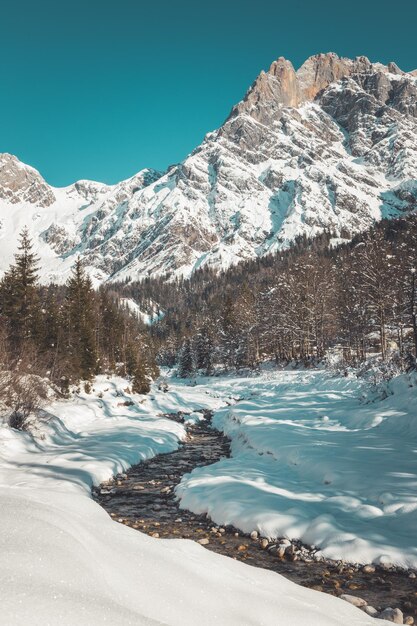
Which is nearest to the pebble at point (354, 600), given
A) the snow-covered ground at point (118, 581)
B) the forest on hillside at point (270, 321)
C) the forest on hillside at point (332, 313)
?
the snow-covered ground at point (118, 581)

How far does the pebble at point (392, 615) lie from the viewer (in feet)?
17.1

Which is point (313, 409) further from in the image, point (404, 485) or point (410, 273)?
point (404, 485)

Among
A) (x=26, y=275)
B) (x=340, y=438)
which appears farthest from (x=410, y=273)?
(x=26, y=275)

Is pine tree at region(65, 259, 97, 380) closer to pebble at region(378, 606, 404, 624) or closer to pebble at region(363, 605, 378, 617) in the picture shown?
pebble at region(363, 605, 378, 617)

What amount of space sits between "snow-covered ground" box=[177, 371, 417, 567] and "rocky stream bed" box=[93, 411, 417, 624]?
→ 0.27 metres

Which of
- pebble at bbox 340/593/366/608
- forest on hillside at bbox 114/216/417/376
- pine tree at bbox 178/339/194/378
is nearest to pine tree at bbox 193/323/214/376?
forest on hillside at bbox 114/216/417/376

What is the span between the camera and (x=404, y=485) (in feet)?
28.8

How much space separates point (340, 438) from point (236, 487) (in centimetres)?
496

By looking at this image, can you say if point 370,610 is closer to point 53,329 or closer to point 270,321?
point 53,329

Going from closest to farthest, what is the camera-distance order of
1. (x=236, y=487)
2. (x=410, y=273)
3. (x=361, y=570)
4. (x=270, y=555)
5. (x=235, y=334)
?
(x=361, y=570) < (x=270, y=555) < (x=236, y=487) < (x=410, y=273) < (x=235, y=334)

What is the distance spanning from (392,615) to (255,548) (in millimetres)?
3126

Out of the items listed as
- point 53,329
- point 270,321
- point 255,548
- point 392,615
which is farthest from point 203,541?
point 270,321

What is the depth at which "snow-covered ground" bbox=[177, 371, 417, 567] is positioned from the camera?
7625 millimetres

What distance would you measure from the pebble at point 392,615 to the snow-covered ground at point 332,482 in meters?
1.56
